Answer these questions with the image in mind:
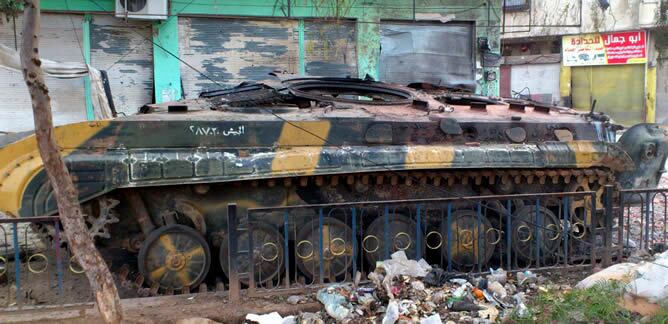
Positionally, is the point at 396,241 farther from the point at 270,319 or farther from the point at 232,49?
the point at 232,49

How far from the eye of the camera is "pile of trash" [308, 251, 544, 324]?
403 cm

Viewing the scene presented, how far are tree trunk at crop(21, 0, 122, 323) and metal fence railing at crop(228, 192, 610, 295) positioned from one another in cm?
152

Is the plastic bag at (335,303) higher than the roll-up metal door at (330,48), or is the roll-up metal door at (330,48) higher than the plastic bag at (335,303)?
the roll-up metal door at (330,48)

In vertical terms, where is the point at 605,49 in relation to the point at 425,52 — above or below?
above

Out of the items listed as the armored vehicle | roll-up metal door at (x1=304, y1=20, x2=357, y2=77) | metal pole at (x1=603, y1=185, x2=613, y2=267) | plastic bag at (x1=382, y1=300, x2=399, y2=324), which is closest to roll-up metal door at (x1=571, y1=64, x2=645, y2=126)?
roll-up metal door at (x1=304, y1=20, x2=357, y2=77)

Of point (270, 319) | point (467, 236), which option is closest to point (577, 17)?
point (467, 236)

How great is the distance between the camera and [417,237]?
4.81m

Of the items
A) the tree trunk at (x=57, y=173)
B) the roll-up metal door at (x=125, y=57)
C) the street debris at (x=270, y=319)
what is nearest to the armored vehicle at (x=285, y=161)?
the street debris at (x=270, y=319)

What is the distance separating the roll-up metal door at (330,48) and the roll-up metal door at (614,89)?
10363 millimetres

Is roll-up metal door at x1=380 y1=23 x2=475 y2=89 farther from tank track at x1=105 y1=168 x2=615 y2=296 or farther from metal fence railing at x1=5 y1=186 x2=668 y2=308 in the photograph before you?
metal fence railing at x1=5 y1=186 x2=668 y2=308

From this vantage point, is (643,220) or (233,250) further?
(643,220)

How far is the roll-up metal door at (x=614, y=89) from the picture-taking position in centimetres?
1858

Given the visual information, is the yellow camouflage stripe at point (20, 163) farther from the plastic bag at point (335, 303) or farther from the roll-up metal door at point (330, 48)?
the roll-up metal door at point (330, 48)

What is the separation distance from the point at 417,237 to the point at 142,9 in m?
7.82
